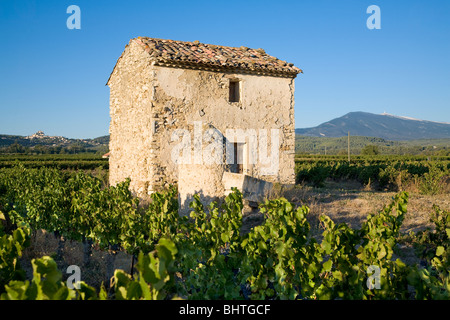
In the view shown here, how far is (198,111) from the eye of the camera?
38.2ft

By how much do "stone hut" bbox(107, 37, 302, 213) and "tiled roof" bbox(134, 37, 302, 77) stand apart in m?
0.03

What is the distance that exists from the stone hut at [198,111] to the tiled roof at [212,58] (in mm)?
34

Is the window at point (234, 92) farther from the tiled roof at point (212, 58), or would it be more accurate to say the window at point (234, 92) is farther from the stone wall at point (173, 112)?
the tiled roof at point (212, 58)

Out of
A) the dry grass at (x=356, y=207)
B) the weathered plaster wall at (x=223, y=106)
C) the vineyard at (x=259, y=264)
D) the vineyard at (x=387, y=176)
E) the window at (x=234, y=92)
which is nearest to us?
the vineyard at (x=259, y=264)

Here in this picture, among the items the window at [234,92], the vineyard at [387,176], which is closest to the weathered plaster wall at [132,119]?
the window at [234,92]

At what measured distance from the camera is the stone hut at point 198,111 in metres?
11.0

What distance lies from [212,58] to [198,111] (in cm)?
197

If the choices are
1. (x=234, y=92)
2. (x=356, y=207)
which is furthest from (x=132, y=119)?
(x=356, y=207)

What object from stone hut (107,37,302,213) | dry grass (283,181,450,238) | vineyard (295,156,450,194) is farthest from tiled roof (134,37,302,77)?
vineyard (295,156,450,194)

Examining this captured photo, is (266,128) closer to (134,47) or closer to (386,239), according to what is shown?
(134,47)

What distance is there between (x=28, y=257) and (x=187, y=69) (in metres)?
7.54
